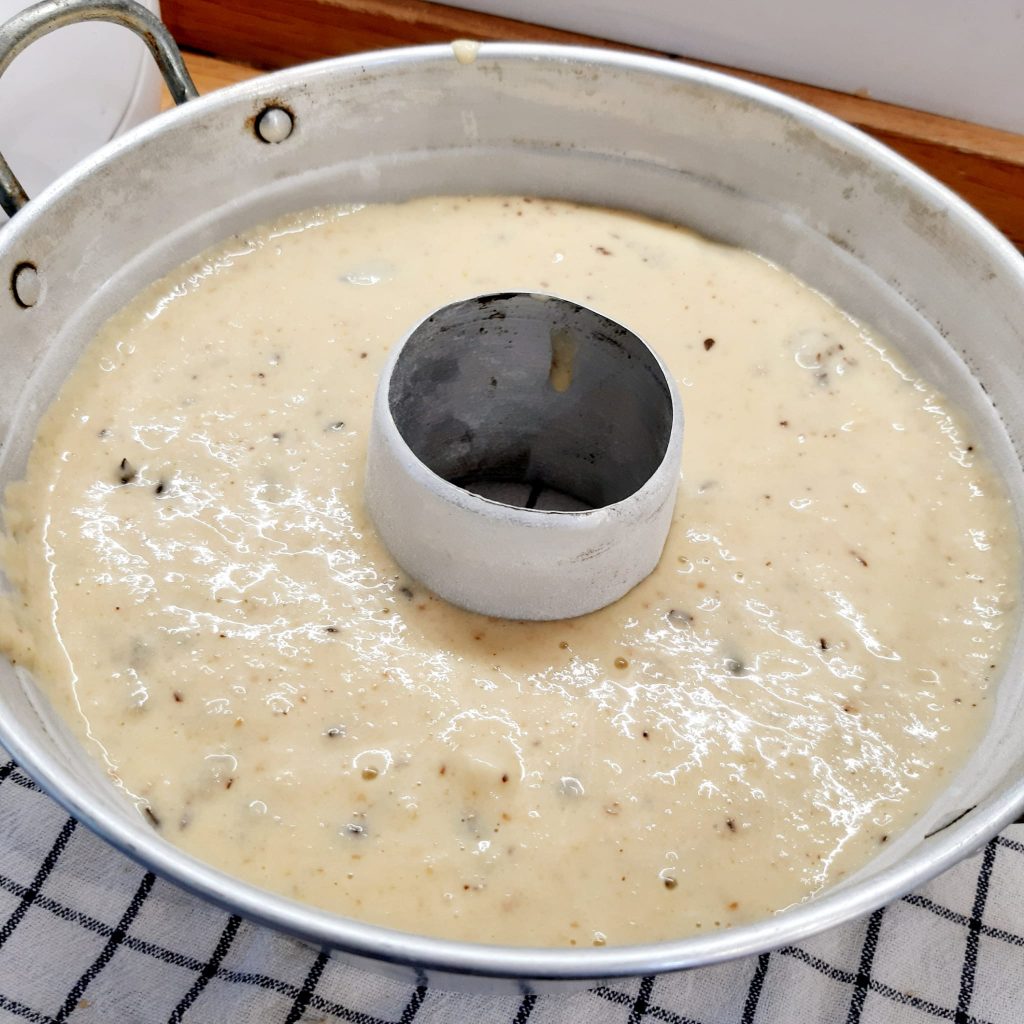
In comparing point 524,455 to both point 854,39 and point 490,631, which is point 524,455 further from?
point 854,39

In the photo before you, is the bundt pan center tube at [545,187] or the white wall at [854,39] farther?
the white wall at [854,39]

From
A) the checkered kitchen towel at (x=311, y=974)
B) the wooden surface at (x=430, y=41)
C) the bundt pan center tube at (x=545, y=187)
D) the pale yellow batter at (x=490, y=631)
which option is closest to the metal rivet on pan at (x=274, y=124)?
the bundt pan center tube at (x=545, y=187)

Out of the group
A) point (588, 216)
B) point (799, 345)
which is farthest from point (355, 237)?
point (799, 345)

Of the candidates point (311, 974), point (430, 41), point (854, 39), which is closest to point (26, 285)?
point (311, 974)

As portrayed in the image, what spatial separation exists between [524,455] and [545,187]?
1.06ft

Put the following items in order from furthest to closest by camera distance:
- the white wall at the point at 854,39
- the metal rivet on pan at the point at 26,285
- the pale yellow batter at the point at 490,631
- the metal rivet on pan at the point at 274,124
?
the white wall at the point at 854,39, the metal rivet on pan at the point at 274,124, the metal rivet on pan at the point at 26,285, the pale yellow batter at the point at 490,631

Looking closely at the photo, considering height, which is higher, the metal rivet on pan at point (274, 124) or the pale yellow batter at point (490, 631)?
the metal rivet on pan at point (274, 124)

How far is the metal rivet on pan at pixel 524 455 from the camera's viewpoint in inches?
31.9

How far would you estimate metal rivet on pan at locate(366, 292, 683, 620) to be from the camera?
81 centimetres

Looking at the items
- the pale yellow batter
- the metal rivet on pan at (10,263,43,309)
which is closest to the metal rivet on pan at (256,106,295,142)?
the pale yellow batter

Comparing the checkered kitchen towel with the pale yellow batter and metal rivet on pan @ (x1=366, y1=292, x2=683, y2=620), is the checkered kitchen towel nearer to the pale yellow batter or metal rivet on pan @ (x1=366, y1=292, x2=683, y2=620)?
the pale yellow batter

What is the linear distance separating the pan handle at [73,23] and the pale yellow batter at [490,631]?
149 mm

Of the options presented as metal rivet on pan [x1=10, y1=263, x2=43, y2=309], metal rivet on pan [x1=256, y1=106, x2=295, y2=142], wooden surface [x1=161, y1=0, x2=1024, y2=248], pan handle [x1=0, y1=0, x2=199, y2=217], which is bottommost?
metal rivet on pan [x1=10, y1=263, x2=43, y2=309]

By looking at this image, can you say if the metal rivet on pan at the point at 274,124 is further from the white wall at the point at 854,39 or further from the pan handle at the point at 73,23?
the white wall at the point at 854,39
